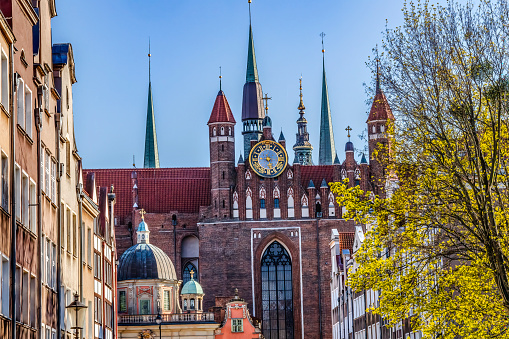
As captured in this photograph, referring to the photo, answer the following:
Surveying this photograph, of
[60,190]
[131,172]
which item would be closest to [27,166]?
[60,190]

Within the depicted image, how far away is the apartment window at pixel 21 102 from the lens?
27.4m

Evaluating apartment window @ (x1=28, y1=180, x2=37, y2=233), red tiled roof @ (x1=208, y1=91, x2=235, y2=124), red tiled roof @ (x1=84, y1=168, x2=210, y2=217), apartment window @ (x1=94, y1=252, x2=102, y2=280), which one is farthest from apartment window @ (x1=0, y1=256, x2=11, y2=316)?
red tiled roof @ (x1=84, y1=168, x2=210, y2=217)

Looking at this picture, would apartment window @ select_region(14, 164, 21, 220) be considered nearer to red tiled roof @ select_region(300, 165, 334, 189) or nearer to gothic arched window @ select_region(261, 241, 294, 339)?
gothic arched window @ select_region(261, 241, 294, 339)

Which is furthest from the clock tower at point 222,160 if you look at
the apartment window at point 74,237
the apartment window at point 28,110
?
the apartment window at point 28,110

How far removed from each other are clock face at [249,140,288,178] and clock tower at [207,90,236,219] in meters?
1.85

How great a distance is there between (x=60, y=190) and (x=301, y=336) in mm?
61764

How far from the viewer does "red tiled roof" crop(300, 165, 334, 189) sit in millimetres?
98125

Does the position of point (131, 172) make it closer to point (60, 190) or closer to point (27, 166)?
point (60, 190)

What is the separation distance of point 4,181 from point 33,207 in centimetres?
443

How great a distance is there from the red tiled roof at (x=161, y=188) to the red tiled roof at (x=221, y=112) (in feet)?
23.0

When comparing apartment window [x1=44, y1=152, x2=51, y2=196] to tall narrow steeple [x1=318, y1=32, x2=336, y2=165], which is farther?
tall narrow steeple [x1=318, y1=32, x2=336, y2=165]

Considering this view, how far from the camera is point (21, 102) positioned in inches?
1086

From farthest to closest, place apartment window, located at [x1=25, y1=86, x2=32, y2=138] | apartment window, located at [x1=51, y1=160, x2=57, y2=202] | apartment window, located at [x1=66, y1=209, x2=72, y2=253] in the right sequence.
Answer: apartment window, located at [x1=66, y1=209, x2=72, y2=253] → apartment window, located at [x1=51, y1=160, x2=57, y2=202] → apartment window, located at [x1=25, y1=86, x2=32, y2=138]

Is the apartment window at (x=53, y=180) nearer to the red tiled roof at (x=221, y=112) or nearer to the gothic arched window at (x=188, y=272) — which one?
the red tiled roof at (x=221, y=112)
